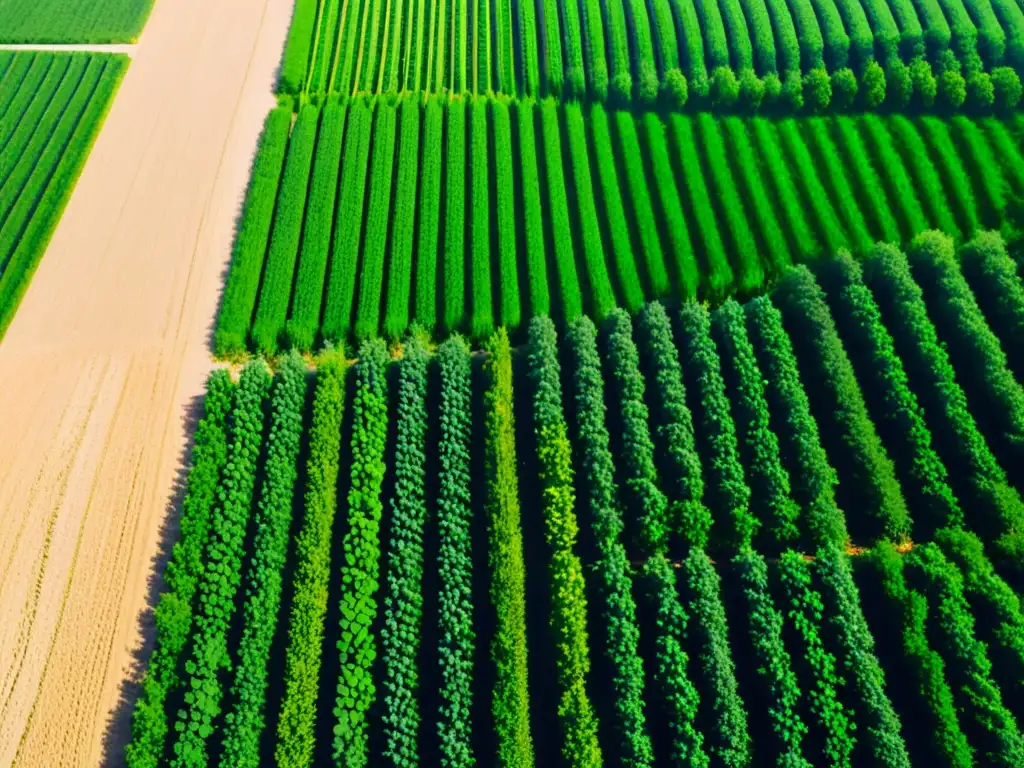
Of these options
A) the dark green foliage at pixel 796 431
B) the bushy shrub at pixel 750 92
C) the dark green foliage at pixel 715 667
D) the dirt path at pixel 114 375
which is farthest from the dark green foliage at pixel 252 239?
the bushy shrub at pixel 750 92

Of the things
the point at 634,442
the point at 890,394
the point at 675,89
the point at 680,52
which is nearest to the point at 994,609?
the point at 890,394

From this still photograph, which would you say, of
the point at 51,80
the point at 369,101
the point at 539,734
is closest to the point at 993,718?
the point at 539,734

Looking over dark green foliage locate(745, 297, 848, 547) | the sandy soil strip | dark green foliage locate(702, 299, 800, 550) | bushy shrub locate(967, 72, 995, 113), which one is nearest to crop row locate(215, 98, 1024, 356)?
bushy shrub locate(967, 72, 995, 113)

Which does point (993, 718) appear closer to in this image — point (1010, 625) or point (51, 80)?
point (1010, 625)

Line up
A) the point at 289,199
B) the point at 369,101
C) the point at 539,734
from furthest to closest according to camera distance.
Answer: the point at 369,101
the point at 289,199
the point at 539,734

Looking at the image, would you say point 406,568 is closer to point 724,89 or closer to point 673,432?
point 673,432

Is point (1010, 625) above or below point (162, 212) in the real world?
below

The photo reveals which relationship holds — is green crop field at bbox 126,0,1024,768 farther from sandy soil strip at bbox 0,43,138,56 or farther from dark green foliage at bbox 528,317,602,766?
sandy soil strip at bbox 0,43,138,56
